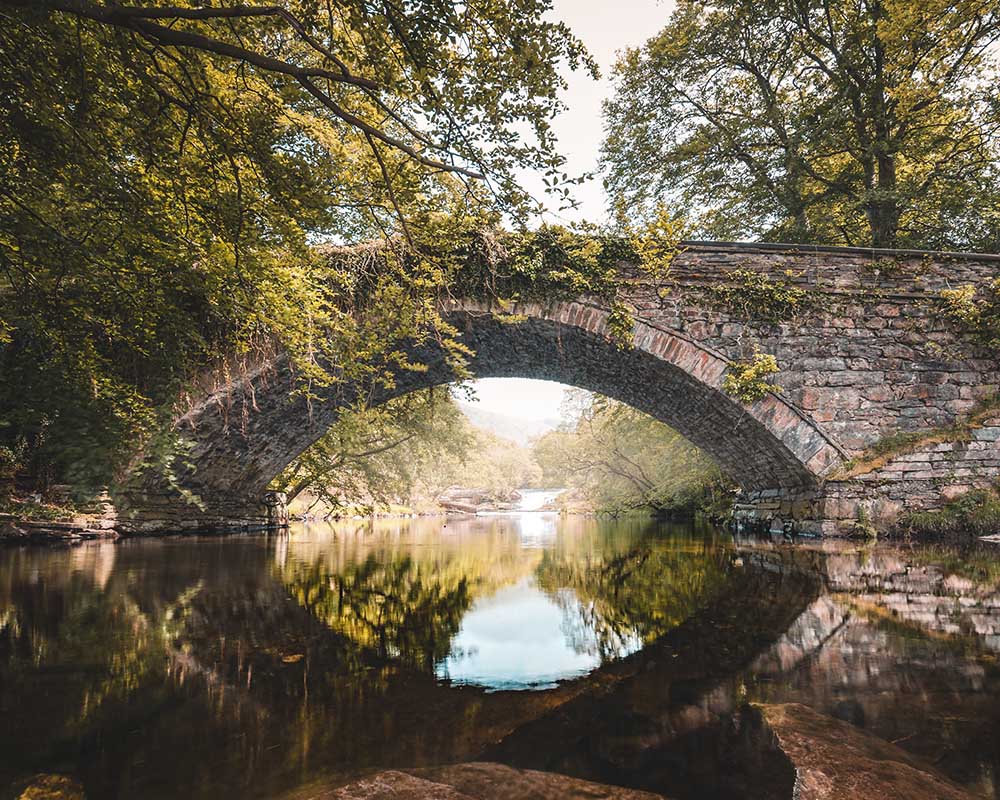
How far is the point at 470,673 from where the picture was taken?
224 cm

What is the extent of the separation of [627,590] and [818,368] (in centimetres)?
573

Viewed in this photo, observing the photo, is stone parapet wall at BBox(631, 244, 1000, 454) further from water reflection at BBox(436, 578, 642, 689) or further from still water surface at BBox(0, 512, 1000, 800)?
water reflection at BBox(436, 578, 642, 689)

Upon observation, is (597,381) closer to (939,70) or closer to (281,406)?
(281,406)

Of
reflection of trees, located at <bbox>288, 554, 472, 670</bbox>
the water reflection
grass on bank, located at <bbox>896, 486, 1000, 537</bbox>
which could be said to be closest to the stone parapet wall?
grass on bank, located at <bbox>896, 486, 1000, 537</bbox>

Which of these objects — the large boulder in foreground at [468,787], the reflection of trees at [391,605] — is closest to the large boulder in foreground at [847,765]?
the large boulder in foreground at [468,787]

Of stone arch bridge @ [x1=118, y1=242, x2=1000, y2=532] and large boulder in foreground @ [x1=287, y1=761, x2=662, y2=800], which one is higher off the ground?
stone arch bridge @ [x1=118, y1=242, x2=1000, y2=532]

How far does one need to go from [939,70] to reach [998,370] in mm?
6621

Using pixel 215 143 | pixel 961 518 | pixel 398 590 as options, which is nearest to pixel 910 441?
pixel 961 518

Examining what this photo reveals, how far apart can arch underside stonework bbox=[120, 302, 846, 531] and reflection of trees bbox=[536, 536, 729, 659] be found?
7.58ft

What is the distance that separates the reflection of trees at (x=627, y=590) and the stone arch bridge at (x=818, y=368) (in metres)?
2.33

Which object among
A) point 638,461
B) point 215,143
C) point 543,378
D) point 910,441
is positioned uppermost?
point 215,143

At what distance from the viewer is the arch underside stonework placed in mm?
7609

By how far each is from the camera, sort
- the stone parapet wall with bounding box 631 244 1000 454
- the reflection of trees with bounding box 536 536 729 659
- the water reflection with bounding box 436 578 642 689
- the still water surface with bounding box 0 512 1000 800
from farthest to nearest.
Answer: the stone parapet wall with bounding box 631 244 1000 454, the reflection of trees with bounding box 536 536 729 659, the water reflection with bounding box 436 578 642 689, the still water surface with bounding box 0 512 1000 800

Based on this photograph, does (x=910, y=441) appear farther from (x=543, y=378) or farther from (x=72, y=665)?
(x=72, y=665)
